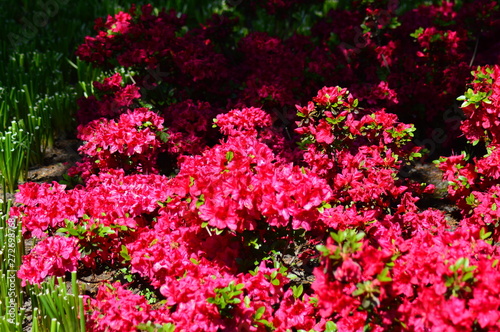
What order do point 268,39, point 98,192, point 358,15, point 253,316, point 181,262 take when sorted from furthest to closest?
point 358,15 → point 268,39 → point 98,192 → point 181,262 → point 253,316

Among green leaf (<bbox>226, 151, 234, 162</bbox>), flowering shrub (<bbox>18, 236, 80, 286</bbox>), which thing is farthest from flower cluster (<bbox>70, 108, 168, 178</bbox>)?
green leaf (<bbox>226, 151, 234, 162</bbox>)

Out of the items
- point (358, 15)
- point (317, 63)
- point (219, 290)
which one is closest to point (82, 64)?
point (317, 63)

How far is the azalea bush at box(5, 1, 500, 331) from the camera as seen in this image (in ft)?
7.02

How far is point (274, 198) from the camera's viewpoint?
2.32m

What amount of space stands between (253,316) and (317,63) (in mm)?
2599

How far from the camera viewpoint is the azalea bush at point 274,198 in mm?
2139

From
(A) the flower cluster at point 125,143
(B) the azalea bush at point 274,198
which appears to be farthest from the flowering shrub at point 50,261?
(A) the flower cluster at point 125,143

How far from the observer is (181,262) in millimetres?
2551

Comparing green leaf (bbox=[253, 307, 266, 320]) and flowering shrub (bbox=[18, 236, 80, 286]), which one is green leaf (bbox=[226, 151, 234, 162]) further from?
flowering shrub (bbox=[18, 236, 80, 286])

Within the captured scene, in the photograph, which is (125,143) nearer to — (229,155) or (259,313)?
(229,155)

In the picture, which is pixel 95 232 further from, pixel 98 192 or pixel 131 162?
pixel 131 162

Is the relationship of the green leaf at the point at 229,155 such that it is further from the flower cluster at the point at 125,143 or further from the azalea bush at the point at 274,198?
the flower cluster at the point at 125,143

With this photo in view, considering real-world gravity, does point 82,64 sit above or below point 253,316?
above

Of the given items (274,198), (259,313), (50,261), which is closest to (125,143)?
(50,261)
